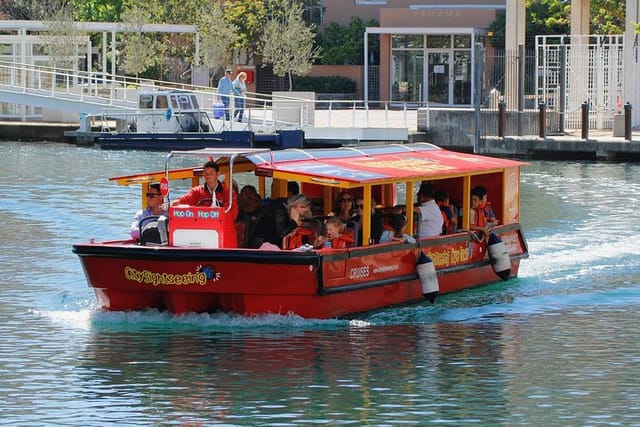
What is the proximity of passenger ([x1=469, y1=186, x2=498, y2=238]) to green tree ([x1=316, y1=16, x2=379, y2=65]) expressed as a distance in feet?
148

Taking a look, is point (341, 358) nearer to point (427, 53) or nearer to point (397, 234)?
point (397, 234)

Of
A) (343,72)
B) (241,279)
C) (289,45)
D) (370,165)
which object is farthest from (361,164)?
(343,72)

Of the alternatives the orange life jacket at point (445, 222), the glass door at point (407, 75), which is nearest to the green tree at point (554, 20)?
the glass door at point (407, 75)

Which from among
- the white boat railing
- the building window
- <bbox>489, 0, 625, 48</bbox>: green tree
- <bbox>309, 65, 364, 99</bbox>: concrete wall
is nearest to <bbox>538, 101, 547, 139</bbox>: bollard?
the white boat railing

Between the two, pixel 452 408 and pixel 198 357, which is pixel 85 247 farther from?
pixel 452 408

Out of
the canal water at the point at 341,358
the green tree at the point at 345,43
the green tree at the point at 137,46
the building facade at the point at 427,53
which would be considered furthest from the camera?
the green tree at the point at 345,43

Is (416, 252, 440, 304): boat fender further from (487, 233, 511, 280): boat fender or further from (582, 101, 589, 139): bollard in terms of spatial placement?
(582, 101, 589, 139): bollard

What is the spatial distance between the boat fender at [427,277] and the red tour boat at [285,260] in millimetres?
12

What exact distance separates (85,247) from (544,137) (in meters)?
26.1

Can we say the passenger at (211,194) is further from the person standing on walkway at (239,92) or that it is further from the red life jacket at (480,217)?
the person standing on walkway at (239,92)

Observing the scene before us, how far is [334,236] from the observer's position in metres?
17.5

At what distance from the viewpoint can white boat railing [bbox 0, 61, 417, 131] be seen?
1845 inches

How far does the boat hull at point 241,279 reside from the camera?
16531 mm

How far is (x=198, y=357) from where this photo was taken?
52.0 feet
